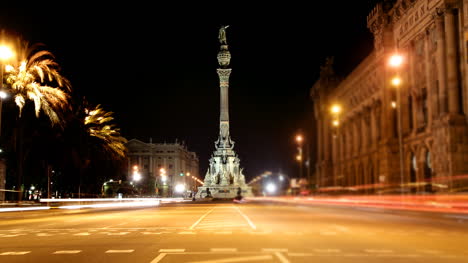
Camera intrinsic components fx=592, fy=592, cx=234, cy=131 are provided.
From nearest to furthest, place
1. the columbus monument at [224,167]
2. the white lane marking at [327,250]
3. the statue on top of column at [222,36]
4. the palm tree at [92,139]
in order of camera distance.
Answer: the white lane marking at [327,250], the palm tree at [92,139], the columbus monument at [224,167], the statue on top of column at [222,36]

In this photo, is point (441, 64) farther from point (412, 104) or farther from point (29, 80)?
point (29, 80)

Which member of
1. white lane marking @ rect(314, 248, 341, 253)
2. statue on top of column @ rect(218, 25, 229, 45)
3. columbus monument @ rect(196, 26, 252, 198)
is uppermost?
statue on top of column @ rect(218, 25, 229, 45)

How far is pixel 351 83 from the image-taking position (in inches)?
3664

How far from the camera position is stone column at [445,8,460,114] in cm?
5016

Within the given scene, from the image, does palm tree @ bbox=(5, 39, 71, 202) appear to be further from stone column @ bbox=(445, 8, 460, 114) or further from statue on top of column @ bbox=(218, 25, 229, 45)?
statue on top of column @ bbox=(218, 25, 229, 45)

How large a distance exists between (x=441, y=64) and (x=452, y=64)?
1.82m

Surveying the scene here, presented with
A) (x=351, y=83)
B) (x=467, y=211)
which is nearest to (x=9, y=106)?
(x=467, y=211)

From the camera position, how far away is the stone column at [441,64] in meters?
52.1

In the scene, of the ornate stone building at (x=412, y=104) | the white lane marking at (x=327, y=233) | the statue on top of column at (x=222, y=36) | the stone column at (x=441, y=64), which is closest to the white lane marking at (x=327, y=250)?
the white lane marking at (x=327, y=233)

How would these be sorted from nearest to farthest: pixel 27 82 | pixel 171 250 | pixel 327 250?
pixel 327 250 → pixel 171 250 → pixel 27 82

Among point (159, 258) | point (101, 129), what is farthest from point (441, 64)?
point (159, 258)

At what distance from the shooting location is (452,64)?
166 feet

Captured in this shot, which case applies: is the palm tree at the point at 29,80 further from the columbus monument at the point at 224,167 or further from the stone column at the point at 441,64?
the columbus monument at the point at 224,167

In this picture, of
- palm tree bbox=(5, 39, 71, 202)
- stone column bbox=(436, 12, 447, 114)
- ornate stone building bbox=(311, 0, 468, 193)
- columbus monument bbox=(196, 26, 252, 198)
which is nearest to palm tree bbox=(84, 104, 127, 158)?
palm tree bbox=(5, 39, 71, 202)
